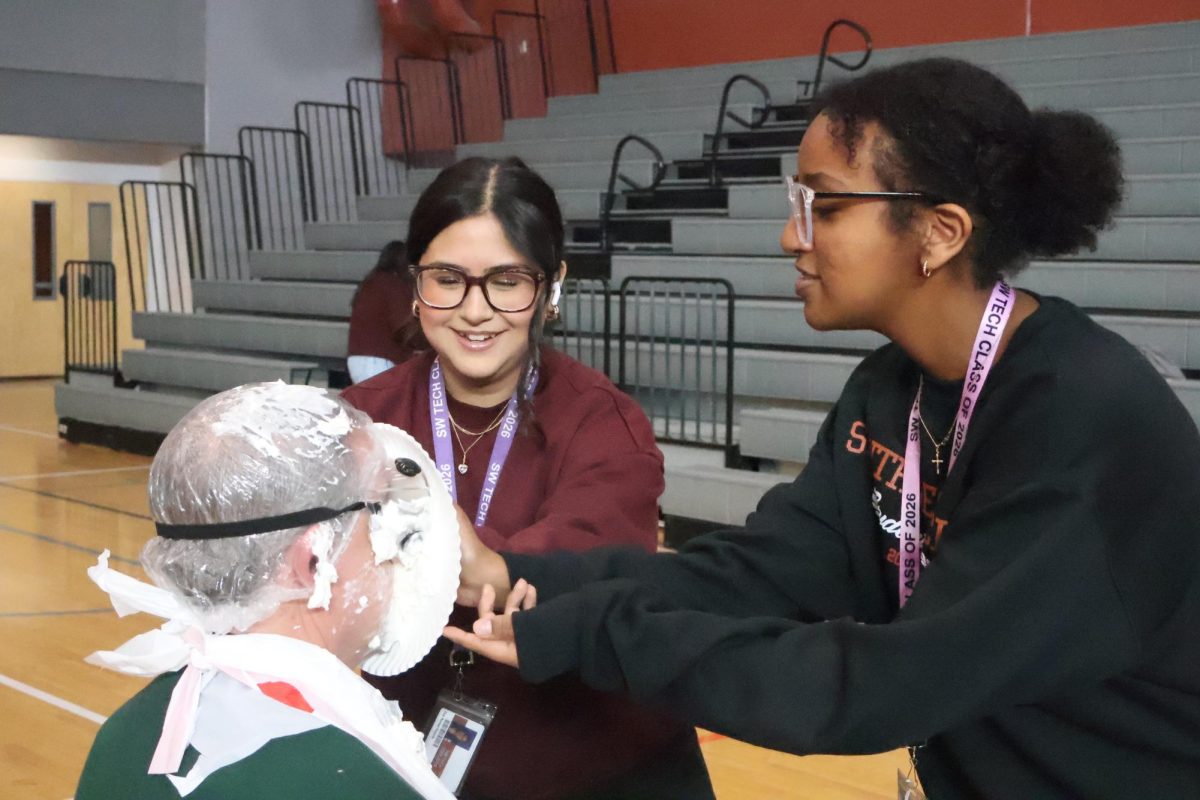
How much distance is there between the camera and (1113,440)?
1.37 metres

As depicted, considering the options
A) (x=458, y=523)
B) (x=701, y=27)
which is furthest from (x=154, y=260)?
(x=458, y=523)

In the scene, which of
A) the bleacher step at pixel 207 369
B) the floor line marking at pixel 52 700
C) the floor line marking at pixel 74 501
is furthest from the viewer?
the bleacher step at pixel 207 369

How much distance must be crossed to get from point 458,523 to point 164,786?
52 cm

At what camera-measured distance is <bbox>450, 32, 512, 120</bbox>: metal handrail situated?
11.8 metres

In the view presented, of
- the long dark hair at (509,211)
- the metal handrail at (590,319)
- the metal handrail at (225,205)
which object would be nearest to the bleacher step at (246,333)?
the metal handrail at (225,205)

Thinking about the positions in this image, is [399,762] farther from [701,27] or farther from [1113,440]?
[701,27]

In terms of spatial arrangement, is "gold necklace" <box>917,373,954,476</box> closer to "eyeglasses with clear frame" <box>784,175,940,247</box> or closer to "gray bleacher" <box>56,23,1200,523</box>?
"eyeglasses with clear frame" <box>784,175,940,247</box>

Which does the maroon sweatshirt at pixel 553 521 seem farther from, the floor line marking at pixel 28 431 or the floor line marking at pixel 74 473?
the floor line marking at pixel 28 431

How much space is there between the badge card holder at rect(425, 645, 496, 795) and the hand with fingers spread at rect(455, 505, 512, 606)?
0.11 metres

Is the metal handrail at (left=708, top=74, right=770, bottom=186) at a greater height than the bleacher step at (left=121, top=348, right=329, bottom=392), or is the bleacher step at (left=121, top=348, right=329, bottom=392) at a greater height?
the metal handrail at (left=708, top=74, right=770, bottom=186)

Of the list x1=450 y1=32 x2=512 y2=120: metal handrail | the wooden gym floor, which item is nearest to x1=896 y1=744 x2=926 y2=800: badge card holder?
the wooden gym floor

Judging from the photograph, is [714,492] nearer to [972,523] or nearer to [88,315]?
[972,523]

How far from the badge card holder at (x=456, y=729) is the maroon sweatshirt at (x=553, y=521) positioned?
21mm

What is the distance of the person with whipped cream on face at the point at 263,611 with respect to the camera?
123 centimetres
